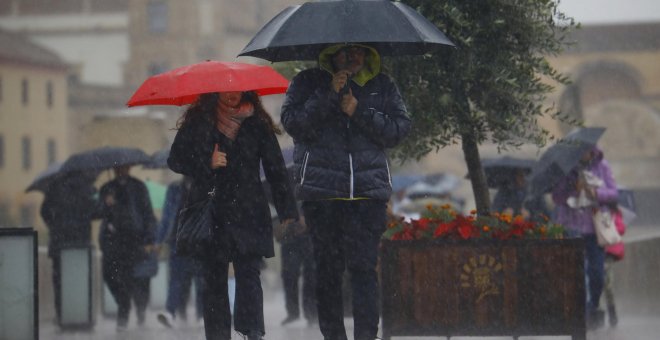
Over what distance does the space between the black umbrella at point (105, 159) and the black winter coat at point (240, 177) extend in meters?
6.22

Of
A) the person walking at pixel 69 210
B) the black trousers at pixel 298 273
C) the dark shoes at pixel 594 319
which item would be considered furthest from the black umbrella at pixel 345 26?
the person walking at pixel 69 210

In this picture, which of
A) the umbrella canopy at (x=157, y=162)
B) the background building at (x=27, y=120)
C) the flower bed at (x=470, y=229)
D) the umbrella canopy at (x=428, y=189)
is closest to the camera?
the flower bed at (x=470, y=229)

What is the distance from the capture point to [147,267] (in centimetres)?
1496

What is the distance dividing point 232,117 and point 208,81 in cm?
25

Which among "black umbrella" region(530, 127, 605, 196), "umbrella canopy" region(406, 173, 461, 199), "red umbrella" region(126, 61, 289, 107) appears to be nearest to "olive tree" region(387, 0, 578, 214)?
"black umbrella" region(530, 127, 605, 196)

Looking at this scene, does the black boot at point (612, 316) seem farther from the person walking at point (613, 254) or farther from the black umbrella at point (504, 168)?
the black umbrella at point (504, 168)

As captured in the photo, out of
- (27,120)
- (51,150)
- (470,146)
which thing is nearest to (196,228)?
(470,146)

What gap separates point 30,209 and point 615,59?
32149 mm

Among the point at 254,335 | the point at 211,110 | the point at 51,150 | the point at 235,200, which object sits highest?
the point at 51,150

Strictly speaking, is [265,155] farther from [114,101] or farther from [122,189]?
[114,101]

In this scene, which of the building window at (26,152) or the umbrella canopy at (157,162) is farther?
the building window at (26,152)

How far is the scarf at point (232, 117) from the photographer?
844 cm

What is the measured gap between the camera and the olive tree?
10531mm

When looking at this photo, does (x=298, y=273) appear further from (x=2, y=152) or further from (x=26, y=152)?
(x=26, y=152)
